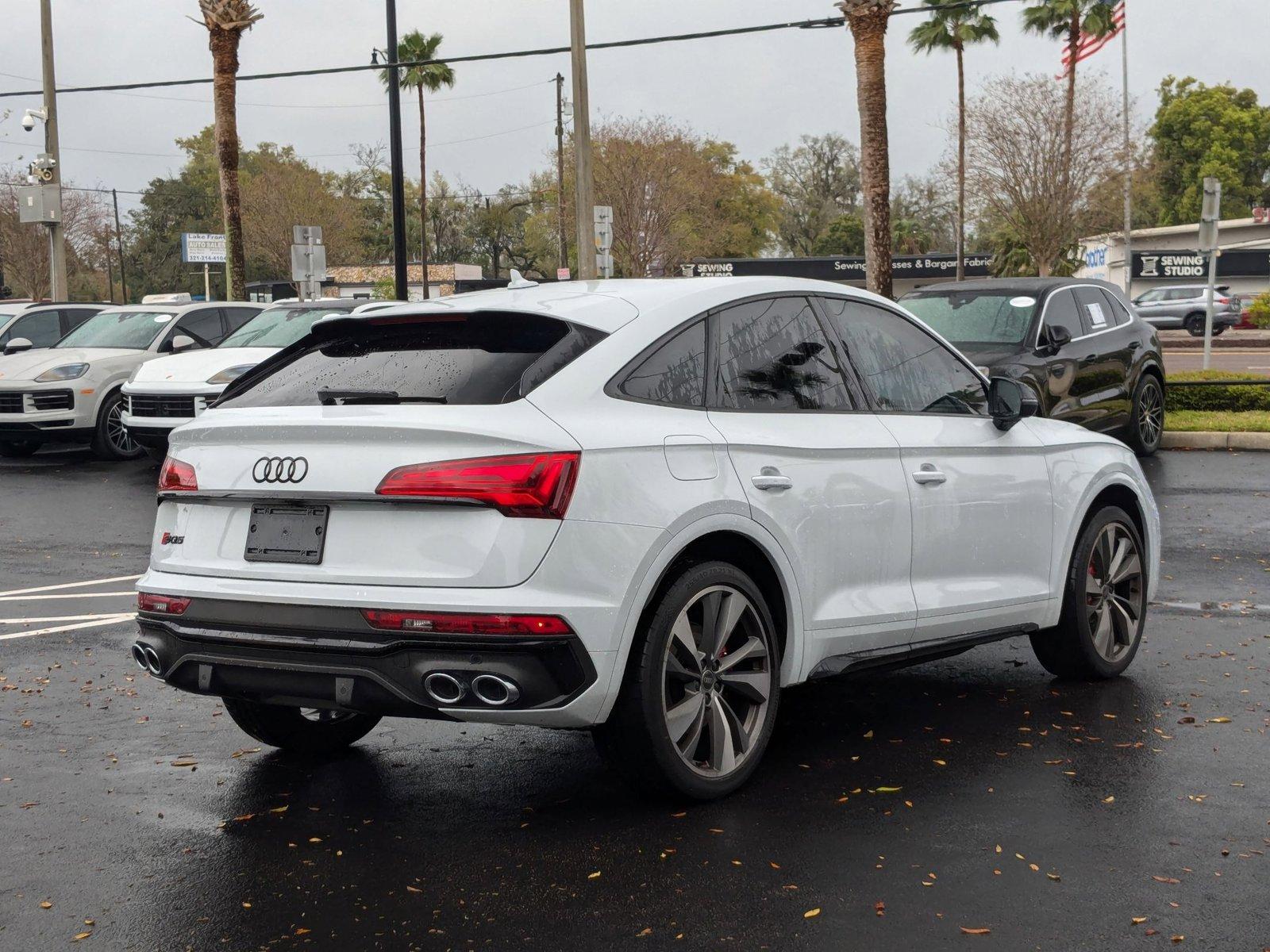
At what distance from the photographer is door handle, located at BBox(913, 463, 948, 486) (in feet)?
18.9

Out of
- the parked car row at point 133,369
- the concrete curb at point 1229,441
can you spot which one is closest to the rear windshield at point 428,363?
the parked car row at point 133,369

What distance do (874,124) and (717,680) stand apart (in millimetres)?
17907

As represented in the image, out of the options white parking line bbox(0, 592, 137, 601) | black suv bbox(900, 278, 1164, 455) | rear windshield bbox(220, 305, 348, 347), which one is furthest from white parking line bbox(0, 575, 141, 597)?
rear windshield bbox(220, 305, 348, 347)

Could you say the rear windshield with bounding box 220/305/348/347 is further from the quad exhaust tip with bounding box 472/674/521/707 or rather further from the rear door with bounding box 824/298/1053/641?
the quad exhaust tip with bounding box 472/674/521/707

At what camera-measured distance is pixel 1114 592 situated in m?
6.84

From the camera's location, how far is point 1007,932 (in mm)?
3871

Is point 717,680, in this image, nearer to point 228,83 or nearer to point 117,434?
point 117,434

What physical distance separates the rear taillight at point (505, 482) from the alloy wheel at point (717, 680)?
0.62m

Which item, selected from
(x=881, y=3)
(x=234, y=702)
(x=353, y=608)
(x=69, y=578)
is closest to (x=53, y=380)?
(x=69, y=578)

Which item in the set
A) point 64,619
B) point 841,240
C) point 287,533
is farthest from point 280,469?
point 841,240

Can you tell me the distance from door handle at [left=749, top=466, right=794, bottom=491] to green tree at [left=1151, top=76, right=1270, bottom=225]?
9615cm

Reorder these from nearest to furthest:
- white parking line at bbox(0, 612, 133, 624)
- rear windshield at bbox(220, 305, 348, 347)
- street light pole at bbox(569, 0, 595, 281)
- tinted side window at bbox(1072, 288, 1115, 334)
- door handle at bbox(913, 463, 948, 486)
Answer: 1. door handle at bbox(913, 463, 948, 486)
2. white parking line at bbox(0, 612, 133, 624)
3. tinted side window at bbox(1072, 288, 1115, 334)
4. rear windshield at bbox(220, 305, 348, 347)
5. street light pole at bbox(569, 0, 595, 281)

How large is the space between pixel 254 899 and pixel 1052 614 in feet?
11.9

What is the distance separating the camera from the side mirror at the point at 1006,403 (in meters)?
6.21
